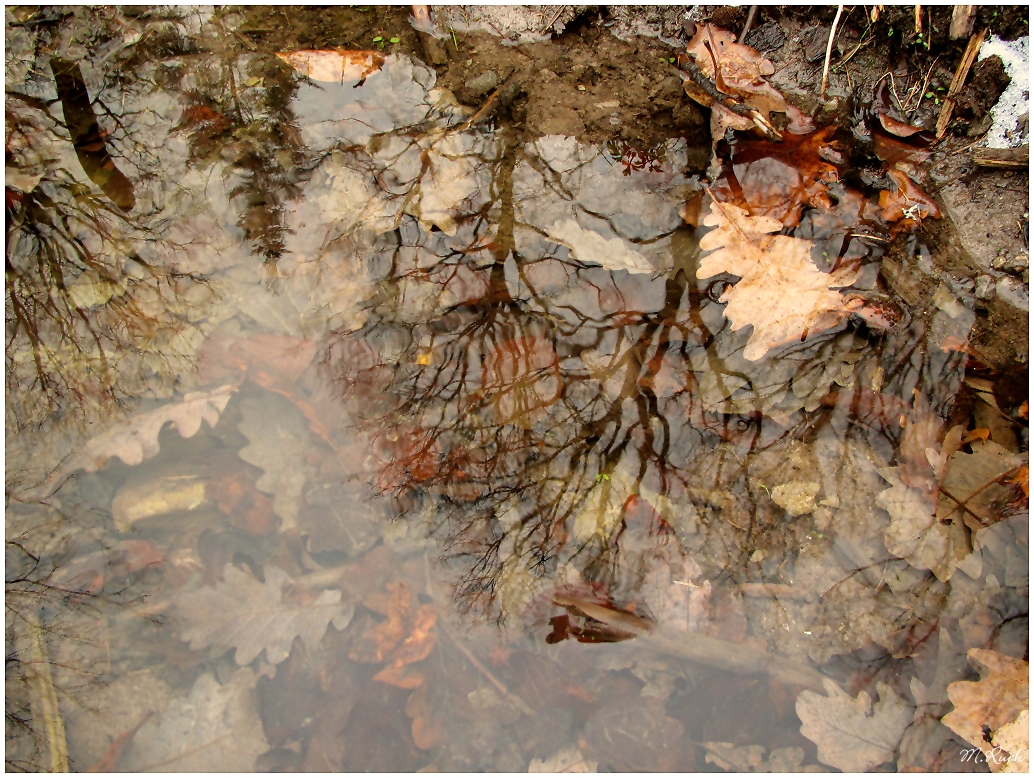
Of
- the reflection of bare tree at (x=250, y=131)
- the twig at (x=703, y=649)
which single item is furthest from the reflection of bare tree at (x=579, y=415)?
the reflection of bare tree at (x=250, y=131)

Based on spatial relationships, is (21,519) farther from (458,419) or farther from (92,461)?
(458,419)

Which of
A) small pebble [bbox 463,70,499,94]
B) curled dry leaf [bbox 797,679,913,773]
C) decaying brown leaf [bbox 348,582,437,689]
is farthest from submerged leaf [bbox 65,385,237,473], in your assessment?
curled dry leaf [bbox 797,679,913,773]

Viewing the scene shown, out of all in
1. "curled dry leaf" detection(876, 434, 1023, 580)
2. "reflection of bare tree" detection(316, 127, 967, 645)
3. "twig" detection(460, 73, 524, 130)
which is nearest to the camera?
"curled dry leaf" detection(876, 434, 1023, 580)

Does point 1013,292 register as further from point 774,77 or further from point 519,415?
point 519,415

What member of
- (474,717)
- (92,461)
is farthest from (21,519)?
(474,717)

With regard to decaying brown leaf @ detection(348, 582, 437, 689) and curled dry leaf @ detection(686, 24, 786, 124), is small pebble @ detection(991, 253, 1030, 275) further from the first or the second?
decaying brown leaf @ detection(348, 582, 437, 689)
